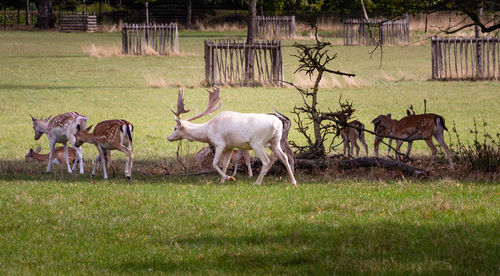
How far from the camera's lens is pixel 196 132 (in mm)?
10516

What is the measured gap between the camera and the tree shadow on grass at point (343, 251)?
20.4 ft

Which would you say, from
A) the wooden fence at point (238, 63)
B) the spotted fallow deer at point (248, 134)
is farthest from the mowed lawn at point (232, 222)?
the wooden fence at point (238, 63)

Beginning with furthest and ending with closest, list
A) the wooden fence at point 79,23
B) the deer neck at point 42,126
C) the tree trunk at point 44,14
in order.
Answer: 1. the tree trunk at point 44,14
2. the wooden fence at point 79,23
3. the deer neck at point 42,126

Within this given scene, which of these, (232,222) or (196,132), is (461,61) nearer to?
(196,132)

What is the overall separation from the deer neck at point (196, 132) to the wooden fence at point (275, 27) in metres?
44.6

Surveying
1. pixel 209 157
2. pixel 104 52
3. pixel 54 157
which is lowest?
pixel 54 157

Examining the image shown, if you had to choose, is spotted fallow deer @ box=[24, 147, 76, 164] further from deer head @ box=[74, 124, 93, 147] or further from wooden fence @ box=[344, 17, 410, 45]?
wooden fence @ box=[344, 17, 410, 45]

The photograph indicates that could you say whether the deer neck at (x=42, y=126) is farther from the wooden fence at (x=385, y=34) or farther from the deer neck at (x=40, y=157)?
the wooden fence at (x=385, y=34)

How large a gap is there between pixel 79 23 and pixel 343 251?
2488 inches

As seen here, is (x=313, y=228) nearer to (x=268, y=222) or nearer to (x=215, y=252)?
(x=268, y=222)

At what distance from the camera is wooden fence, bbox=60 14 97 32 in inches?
2603

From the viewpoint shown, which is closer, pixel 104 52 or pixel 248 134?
pixel 248 134

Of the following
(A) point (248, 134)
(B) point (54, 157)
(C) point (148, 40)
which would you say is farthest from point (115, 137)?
(C) point (148, 40)

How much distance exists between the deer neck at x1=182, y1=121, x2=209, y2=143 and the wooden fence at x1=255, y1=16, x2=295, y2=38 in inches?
1757
